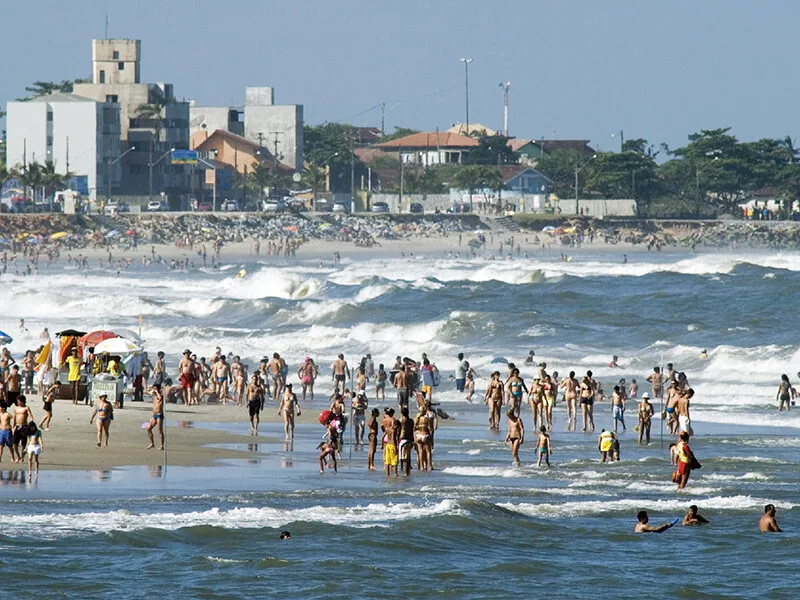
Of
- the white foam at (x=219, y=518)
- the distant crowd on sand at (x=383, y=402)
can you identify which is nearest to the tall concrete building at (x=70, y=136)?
the distant crowd on sand at (x=383, y=402)

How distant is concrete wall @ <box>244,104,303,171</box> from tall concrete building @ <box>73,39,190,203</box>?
47.3 feet

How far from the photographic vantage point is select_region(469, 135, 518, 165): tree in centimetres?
15288

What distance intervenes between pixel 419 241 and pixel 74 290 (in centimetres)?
5735

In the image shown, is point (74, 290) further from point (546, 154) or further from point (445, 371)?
point (546, 154)

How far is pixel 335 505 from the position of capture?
18.8 metres

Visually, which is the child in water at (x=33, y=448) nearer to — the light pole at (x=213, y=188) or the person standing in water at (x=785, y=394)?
the person standing in water at (x=785, y=394)

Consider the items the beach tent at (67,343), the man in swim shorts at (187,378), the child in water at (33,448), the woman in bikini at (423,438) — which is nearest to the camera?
the child in water at (33,448)

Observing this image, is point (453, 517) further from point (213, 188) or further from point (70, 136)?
point (213, 188)

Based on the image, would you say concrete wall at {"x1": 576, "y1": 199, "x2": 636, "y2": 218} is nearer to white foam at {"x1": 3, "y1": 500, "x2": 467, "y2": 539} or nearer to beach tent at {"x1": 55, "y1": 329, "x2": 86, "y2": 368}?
beach tent at {"x1": 55, "y1": 329, "x2": 86, "y2": 368}

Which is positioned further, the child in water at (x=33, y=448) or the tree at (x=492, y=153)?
the tree at (x=492, y=153)

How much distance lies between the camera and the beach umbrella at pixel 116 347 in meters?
27.4

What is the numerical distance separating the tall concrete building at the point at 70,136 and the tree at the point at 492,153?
42.5 m

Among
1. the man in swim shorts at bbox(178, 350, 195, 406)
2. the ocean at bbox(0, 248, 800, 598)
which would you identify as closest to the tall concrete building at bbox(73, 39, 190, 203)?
the ocean at bbox(0, 248, 800, 598)

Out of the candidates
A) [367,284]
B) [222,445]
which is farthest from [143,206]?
[222,445]
